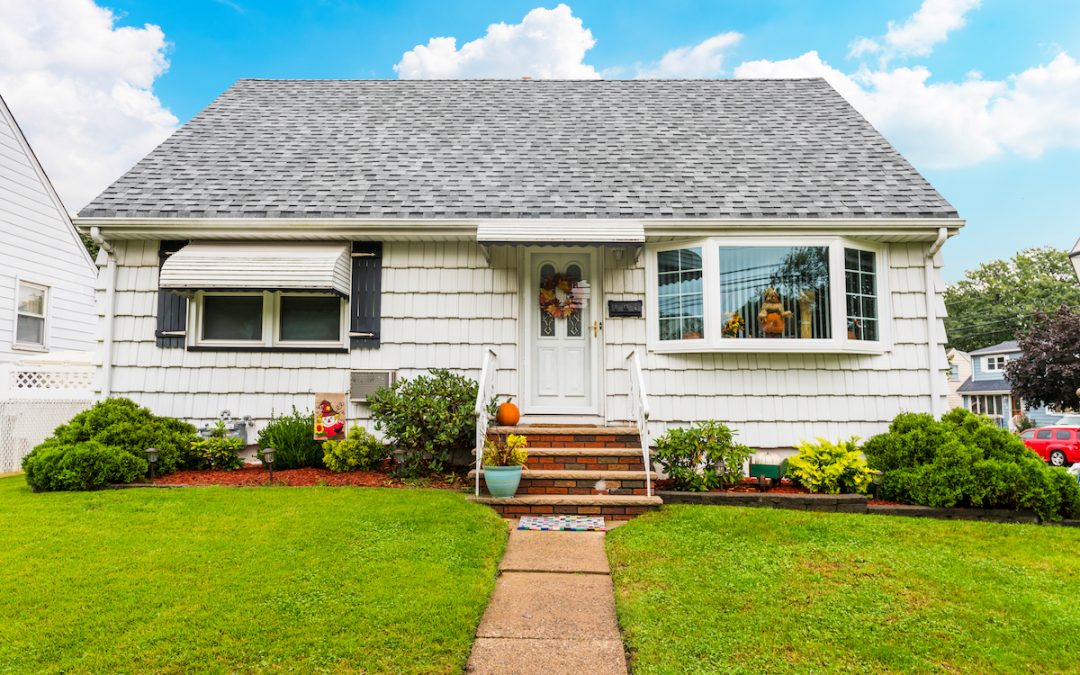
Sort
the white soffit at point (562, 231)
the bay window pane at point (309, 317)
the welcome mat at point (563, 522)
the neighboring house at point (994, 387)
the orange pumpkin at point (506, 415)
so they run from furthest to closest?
1. the neighboring house at point (994, 387)
2. the bay window pane at point (309, 317)
3. the orange pumpkin at point (506, 415)
4. the white soffit at point (562, 231)
5. the welcome mat at point (563, 522)

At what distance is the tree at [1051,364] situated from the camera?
2098 cm

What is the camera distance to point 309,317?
7.19 m

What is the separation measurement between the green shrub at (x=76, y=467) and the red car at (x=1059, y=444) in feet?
70.2

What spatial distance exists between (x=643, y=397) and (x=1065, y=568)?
3127 millimetres

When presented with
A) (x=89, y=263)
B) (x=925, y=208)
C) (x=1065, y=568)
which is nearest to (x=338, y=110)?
(x=89, y=263)

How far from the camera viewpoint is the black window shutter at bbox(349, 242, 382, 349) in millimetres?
7070

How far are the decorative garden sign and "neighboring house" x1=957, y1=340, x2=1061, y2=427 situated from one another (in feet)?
102

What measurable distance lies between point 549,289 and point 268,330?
3.39m

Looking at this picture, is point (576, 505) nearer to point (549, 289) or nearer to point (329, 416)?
point (549, 289)

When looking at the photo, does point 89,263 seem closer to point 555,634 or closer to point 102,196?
point 102,196

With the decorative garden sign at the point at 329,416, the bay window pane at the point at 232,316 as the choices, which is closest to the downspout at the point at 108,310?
the bay window pane at the point at 232,316

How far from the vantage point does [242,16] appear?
42.6 feet

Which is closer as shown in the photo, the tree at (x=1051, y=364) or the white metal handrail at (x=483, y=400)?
the white metal handrail at (x=483, y=400)

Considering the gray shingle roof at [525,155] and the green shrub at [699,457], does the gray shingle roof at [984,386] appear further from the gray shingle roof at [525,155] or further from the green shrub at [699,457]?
the green shrub at [699,457]
